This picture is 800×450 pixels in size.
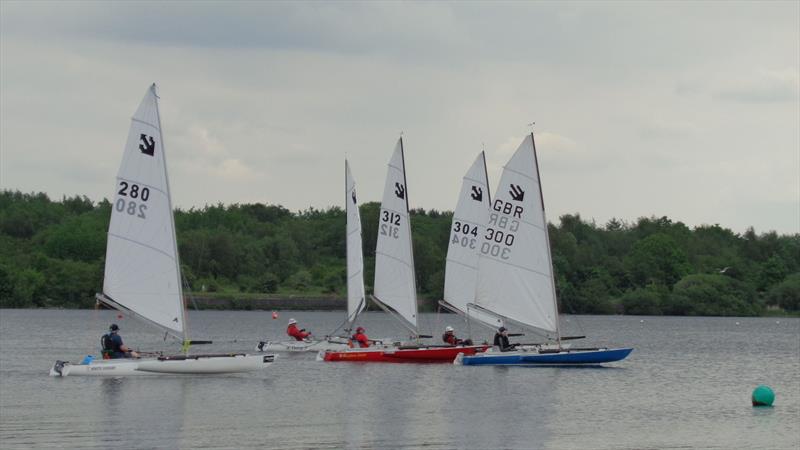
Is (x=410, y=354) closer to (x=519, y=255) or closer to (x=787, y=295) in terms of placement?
(x=519, y=255)

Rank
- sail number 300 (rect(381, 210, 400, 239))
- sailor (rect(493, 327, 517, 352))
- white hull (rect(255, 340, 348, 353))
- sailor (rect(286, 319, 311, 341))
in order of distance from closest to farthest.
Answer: sailor (rect(493, 327, 517, 352))
sail number 300 (rect(381, 210, 400, 239))
sailor (rect(286, 319, 311, 341))
white hull (rect(255, 340, 348, 353))

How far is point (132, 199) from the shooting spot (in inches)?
1581

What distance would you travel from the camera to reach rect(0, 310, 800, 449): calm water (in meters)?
31.5

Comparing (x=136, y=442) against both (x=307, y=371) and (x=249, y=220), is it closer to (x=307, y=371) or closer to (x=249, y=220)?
(x=307, y=371)

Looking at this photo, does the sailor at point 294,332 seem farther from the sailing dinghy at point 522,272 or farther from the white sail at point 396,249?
the sailing dinghy at point 522,272

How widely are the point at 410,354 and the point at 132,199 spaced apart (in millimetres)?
16463

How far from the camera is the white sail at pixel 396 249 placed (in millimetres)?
54344

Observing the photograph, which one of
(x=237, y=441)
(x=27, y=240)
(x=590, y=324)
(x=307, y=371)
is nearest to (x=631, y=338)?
(x=590, y=324)

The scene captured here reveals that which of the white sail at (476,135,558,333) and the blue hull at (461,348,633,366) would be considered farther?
the blue hull at (461,348,633,366)

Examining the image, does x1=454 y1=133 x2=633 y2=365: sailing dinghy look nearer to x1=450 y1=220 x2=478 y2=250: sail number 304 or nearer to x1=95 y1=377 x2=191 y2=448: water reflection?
x1=450 y1=220 x2=478 y2=250: sail number 304

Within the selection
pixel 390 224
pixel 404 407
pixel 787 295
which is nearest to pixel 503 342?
pixel 390 224

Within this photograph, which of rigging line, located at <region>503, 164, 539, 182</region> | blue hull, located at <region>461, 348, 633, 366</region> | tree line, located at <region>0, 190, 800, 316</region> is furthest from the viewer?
tree line, located at <region>0, 190, 800, 316</region>

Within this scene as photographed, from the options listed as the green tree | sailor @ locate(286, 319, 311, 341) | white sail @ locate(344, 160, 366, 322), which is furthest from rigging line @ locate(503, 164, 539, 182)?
the green tree

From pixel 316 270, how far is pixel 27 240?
33764 mm
